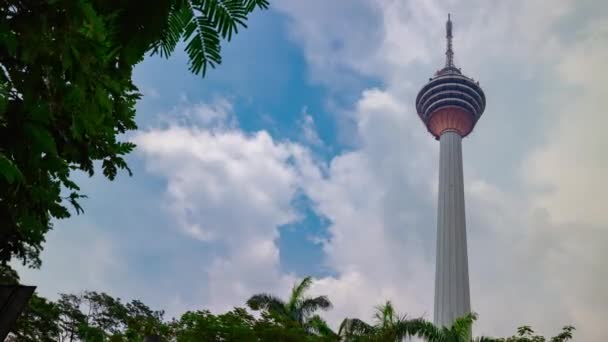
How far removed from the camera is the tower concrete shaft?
196 ft

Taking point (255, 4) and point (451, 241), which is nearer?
point (255, 4)

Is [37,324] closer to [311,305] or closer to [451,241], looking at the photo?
[311,305]

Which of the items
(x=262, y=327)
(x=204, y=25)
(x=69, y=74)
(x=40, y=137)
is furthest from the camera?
(x=262, y=327)

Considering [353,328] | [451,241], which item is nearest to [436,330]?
[353,328]

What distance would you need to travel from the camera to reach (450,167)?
221 feet

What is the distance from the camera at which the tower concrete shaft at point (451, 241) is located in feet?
196

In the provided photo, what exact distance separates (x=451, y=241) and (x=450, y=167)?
1002cm

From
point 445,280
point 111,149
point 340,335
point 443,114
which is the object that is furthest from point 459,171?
point 111,149

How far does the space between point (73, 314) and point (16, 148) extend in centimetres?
2910

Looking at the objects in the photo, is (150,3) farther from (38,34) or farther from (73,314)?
(73,314)

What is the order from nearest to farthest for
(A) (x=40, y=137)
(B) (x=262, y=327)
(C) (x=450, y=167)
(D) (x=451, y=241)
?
(A) (x=40, y=137) → (B) (x=262, y=327) → (D) (x=451, y=241) → (C) (x=450, y=167)

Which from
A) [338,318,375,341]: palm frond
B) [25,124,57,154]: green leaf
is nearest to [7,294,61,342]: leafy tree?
[338,318,375,341]: palm frond

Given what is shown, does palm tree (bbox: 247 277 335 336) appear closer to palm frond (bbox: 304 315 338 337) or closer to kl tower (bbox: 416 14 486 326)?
palm frond (bbox: 304 315 338 337)

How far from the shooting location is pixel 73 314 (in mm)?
28703
